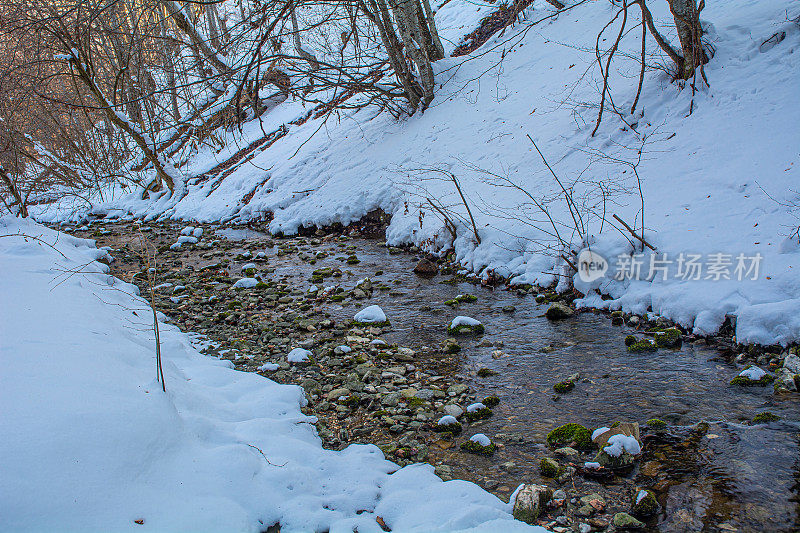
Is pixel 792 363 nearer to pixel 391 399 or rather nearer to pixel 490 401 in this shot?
pixel 490 401

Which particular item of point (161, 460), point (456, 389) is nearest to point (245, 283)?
point (456, 389)

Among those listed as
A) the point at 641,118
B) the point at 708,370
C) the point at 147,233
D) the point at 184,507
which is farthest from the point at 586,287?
the point at 147,233

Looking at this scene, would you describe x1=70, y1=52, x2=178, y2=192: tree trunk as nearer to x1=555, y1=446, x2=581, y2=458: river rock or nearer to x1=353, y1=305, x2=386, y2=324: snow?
x1=353, y1=305, x2=386, y2=324: snow

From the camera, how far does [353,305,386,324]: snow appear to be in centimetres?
539

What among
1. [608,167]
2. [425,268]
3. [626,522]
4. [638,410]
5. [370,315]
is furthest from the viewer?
[425,268]

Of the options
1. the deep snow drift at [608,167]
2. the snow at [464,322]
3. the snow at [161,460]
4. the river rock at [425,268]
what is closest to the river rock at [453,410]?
the snow at [161,460]

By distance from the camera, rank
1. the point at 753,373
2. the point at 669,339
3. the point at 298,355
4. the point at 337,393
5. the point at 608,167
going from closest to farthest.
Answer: the point at 753,373 → the point at 337,393 → the point at 669,339 → the point at 298,355 → the point at 608,167

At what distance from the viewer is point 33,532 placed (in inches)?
68.6

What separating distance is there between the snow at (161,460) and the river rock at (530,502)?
0.21 feet

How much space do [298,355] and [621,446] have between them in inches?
116

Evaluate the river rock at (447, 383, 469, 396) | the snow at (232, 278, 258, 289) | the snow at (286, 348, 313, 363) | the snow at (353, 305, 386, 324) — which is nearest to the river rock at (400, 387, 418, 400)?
the river rock at (447, 383, 469, 396)

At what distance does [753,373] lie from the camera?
3338 millimetres

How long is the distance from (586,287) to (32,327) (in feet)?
16.4

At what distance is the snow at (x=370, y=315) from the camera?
5387 mm
